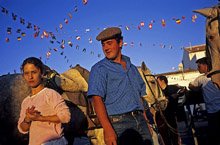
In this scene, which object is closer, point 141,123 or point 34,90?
point 34,90

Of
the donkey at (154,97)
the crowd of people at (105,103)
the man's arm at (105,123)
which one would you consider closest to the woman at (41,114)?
the crowd of people at (105,103)

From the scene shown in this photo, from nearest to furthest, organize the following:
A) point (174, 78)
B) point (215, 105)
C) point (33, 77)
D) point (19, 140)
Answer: point (33, 77) → point (19, 140) → point (215, 105) → point (174, 78)

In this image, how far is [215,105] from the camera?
5.63 metres

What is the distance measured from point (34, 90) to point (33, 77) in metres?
0.14

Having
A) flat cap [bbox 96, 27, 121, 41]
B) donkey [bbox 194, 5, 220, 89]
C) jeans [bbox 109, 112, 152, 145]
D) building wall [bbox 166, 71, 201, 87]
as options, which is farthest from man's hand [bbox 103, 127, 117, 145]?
building wall [bbox 166, 71, 201, 87]

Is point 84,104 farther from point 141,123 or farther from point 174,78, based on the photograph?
point 174,78

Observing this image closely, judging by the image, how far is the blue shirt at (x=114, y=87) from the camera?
2951 millimetres

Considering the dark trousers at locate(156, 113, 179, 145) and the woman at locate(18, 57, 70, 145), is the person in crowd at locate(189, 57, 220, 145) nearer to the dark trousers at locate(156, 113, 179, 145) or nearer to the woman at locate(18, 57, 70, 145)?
the dark trousers at locate(156, 113, 179, 145)

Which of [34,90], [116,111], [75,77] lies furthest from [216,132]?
[34,90]

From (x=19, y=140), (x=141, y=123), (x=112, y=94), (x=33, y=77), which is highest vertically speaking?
(x=33, y=77)

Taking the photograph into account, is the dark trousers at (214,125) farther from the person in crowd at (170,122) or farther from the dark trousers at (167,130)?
the dark trousers at (167,130)

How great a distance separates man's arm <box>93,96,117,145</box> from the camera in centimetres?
263

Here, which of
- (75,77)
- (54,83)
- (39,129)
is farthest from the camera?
(75,77)

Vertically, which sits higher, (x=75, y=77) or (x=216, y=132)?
(x=75, y=77)
